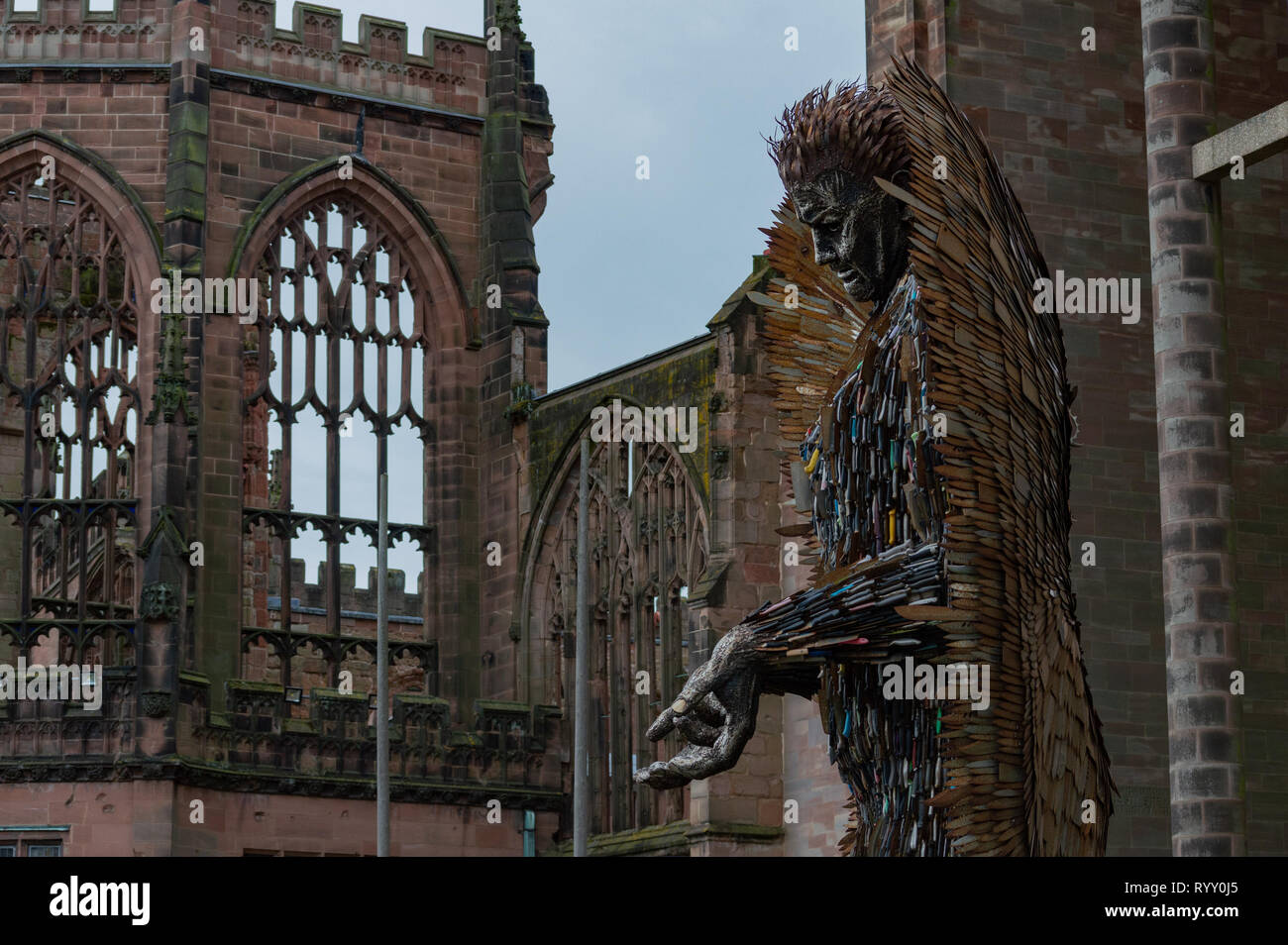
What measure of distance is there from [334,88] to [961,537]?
96.8 ft

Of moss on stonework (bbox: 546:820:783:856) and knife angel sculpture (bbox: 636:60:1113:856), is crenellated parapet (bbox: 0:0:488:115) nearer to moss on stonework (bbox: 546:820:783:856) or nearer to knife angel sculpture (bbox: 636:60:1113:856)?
moss on stonework (bbox: 546:820:783:856)

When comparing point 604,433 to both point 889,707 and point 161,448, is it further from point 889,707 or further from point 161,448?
point 889,707

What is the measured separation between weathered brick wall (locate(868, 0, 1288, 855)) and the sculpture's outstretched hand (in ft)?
40.7

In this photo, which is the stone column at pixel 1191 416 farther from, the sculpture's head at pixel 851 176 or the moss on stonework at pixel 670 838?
the moss on stonework at pixel 670 838

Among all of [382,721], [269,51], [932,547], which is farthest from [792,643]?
[269,51]

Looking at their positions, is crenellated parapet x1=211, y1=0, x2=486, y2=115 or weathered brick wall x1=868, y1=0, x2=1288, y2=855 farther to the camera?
crenellated parapet x1=211, y1=0, x2=486, y2=115

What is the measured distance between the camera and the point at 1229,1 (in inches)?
767

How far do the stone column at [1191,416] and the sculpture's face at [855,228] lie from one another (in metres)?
8.80

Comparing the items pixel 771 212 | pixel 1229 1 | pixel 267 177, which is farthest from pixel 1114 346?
pixel 267 177

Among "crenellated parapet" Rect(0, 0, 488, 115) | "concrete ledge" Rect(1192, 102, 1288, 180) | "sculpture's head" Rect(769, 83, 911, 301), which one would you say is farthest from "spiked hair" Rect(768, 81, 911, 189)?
"crenellated parapet" Rect(0, 0, 488, 115)

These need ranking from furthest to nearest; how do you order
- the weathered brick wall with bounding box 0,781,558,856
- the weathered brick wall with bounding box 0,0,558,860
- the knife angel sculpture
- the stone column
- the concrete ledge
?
the weathered brick wall with bounding box 0,0,558,860
the weathered brick wall with bounding box 0,781,558,856
the stone column
the concrete ledge
the knife angel sculpture

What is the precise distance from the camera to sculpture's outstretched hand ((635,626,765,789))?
5.09m

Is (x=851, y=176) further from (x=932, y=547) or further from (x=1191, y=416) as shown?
(x=1191, y=416)

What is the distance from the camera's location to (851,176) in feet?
17.7
